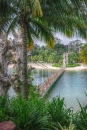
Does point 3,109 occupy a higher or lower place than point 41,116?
higher

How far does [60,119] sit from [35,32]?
4.71 m

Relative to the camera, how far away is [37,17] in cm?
691

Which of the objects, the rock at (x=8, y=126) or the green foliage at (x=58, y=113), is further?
the green foliage at (x=58, y=113)

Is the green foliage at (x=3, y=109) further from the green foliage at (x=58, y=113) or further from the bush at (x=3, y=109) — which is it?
the green foliage at (x=58, y=113)

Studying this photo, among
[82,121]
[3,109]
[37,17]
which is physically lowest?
[82,121]

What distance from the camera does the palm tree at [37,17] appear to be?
5.75 metres

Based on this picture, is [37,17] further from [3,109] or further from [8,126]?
[8,126]

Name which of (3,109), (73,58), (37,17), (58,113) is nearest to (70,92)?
(37,17)

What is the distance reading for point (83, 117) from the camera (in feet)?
12.6

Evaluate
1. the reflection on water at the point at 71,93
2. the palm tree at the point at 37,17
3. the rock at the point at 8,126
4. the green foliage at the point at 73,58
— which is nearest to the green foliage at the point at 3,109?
the rock at the point at 8,126

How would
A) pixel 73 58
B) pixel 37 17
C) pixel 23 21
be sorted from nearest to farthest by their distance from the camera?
1. pixel 23 21
2. pixel 37 17
3. pixel 73 58

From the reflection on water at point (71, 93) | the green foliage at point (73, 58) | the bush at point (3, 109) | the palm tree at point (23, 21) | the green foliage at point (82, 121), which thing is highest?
the green foliage at point (73, 58)

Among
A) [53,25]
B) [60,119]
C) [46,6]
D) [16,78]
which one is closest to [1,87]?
[16,78]

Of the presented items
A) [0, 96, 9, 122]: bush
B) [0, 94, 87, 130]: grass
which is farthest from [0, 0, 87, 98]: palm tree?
[0, 94, 87, 130]: grass
